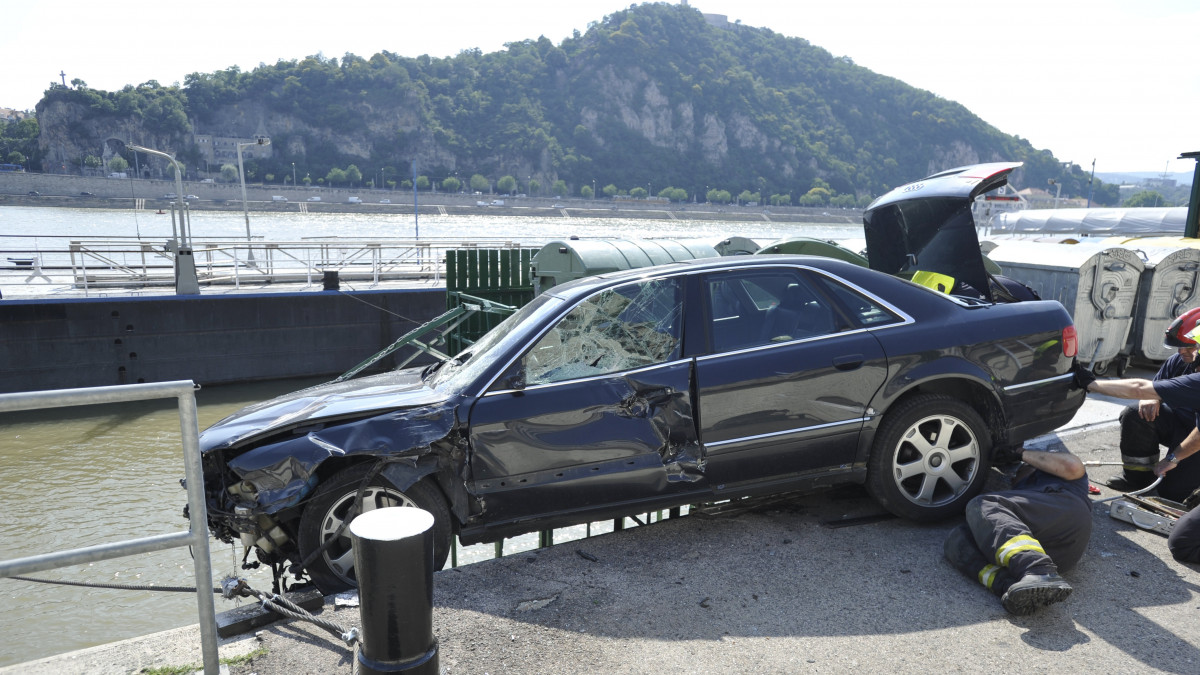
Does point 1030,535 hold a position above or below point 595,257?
below

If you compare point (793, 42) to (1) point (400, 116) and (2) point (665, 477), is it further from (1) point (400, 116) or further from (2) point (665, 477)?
(2) point (665, 477)

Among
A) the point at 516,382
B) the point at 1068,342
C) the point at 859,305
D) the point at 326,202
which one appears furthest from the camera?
the point at 326,202

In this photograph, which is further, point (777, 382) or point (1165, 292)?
point (1165, 292)

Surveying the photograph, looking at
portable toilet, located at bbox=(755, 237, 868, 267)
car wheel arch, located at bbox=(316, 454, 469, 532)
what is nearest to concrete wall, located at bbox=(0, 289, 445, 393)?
portable toilet, located at bbox=(755, 237, 868, 267)

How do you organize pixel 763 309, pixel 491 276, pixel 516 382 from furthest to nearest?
pixel 491 276
pixel 763 309
pixel 516 382

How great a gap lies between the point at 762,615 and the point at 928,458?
61.0 inches

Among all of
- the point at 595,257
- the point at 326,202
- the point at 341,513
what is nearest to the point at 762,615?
the point at 341,513

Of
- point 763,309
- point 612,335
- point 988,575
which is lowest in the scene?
point 988,575

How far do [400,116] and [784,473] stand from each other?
15462cm

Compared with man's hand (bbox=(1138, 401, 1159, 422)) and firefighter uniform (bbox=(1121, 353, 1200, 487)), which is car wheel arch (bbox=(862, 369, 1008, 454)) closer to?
man's hand (bbox=(1138, 401, 1159, 422))

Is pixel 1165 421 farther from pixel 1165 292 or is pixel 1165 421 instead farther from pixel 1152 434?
pixel 1165 292

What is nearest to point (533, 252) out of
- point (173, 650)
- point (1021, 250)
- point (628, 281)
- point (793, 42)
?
point (1021, 250)

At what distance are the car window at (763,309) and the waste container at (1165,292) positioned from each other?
291 inches

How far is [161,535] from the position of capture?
8.42 ft
